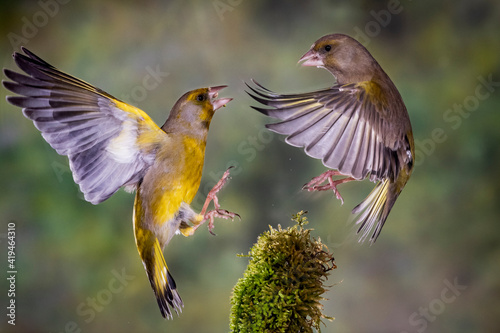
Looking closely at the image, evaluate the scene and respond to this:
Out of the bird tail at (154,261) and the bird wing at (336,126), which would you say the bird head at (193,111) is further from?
the bird tail at (154,261)

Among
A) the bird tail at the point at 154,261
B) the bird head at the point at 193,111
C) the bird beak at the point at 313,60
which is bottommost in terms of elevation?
the bird tail at the point at 154,261

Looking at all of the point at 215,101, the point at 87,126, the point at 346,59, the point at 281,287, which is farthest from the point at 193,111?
the point at 281,287

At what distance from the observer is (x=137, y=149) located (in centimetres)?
236

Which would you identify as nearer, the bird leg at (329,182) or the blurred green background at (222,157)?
the bird leg at (329,182)

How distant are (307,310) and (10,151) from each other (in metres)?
1.80

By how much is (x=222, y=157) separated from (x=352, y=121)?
0.90 metres

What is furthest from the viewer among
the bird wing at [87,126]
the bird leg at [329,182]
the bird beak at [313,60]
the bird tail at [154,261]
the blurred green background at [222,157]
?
the blurred green background at [222,157]

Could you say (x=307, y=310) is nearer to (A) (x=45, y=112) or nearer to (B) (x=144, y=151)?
(B) (x=144, y=151)

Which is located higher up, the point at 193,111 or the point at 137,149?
the point at 193,111

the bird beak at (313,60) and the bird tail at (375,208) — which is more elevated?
the bird beak at (313,60)

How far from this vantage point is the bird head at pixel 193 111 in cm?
244

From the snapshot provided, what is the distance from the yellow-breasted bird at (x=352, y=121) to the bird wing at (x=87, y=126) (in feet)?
1.76

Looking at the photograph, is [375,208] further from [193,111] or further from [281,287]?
[193,111]

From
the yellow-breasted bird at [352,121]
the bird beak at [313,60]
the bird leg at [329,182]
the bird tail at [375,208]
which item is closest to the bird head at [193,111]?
the yellow-breasted bird at [352,121]
